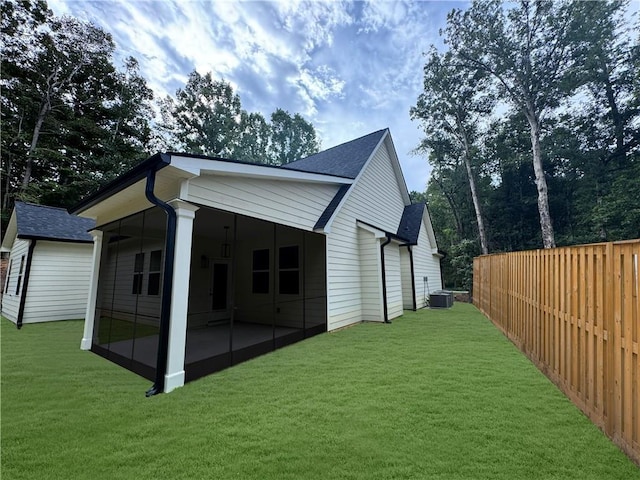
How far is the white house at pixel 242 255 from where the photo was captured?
373 cm

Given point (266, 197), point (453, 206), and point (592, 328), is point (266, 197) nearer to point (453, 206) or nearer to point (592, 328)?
point (592, 328)

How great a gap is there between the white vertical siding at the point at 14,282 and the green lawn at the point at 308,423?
550cm

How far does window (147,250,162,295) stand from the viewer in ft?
26.3

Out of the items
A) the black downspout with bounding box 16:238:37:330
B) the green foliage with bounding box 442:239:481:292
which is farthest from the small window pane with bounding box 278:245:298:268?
the green foliage with bounding box 442:239:481:292

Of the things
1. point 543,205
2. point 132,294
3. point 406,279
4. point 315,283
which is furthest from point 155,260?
point 543,205

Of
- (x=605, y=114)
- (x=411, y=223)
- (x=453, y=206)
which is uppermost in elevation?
(x=605, y=114)

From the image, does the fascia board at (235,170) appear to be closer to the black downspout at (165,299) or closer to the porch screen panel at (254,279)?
the black downspout at (165,299)

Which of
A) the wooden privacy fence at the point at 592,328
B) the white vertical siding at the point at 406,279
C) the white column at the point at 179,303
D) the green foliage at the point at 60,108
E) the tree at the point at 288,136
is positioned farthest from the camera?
the tree at the point at 288,136

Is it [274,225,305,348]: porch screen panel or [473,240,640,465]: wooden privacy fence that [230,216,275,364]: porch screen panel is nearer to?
Answer: [274,225,305,348]: porch screen panel

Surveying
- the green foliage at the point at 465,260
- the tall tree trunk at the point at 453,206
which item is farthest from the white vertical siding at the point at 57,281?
the tall tree trunk at the point at 453,206

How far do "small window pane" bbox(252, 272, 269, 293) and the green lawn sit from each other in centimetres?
386

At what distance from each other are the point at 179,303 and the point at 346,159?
8050 mm

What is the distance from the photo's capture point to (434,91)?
62.6 feet

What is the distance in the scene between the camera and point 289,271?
7859 millimetres
